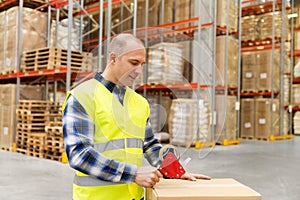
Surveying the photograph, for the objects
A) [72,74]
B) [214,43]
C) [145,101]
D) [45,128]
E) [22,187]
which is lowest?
[22,187]

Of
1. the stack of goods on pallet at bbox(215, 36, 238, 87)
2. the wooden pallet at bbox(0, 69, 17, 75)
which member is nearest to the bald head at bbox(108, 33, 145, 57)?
the wooden pallet at bbox(0, 69, 17, 75)

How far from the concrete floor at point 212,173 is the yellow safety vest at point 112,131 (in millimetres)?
2154

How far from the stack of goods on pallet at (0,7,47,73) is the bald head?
8080 millimetres

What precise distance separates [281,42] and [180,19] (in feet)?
15.6

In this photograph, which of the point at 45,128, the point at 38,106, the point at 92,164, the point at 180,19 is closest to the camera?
the point at 92,164

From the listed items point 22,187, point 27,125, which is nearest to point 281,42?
point 27,125

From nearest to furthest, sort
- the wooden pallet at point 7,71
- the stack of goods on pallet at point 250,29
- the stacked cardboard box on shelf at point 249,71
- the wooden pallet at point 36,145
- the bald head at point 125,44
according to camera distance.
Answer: the bald head at point 125,44 < the wooden pallet at point 36,145 < the wooden pallet at point 7,71 < the stacked cardboard box on shelf at point 249,71 < the stack of goods on pallet at point 250,29

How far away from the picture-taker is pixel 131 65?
A: 1.44 metres

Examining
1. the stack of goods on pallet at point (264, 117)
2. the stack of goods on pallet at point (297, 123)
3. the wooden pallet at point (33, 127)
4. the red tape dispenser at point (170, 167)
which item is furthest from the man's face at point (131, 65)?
the stack of goods on pallet at point (297, 123)

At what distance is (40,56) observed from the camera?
8.32 meters

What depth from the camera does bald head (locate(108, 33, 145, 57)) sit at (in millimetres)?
1418

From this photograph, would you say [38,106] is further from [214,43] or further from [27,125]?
[214,43]

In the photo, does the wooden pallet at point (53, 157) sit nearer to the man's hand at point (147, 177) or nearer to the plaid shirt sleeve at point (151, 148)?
the plaid shirt sleeve at point (151, 148)

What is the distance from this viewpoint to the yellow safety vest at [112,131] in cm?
144
